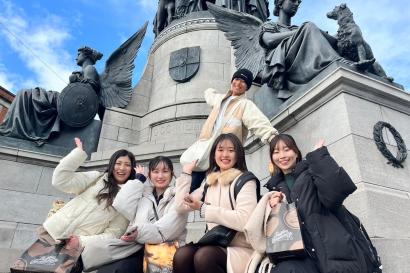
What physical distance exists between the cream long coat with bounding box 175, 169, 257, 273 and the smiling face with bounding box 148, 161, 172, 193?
659 millimetres

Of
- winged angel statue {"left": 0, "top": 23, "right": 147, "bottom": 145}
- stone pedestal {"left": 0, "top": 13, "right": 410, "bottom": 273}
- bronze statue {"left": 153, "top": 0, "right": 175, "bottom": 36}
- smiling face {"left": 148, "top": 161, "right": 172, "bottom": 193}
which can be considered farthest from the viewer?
bronze statue {"left": 153, "top": 0, "right": 175, "bottom": 36}

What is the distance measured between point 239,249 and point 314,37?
14.2 feet

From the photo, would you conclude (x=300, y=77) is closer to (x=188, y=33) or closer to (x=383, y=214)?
(x=383, y=214)

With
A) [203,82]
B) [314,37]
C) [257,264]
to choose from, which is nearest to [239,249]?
[257,264]

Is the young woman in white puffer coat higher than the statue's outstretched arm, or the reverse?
the statue's outstretched arm

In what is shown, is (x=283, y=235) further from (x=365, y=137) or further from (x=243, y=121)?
(x=365, y=137)

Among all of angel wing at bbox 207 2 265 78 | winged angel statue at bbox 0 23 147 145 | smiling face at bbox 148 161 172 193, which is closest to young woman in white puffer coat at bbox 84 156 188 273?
smiling face at bbox 148 161 172 193

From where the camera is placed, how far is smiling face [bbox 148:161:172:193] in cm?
360

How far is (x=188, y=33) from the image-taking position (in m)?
11.3

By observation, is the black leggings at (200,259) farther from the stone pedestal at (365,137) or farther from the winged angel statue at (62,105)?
the winged angel statue at (62,105)

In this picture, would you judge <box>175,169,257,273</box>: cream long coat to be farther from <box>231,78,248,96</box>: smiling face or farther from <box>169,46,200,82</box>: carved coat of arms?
<box>169,46,200,82</box>: carved coat of arms

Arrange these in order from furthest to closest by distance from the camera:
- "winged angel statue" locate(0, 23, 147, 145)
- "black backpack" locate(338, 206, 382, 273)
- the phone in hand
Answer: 1. "winged angel statue" locate(0, 23, 147, 145)
2. the phone in hand
3. "black backpack" locate(338, 206, 382, 273)

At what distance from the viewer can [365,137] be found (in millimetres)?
4254

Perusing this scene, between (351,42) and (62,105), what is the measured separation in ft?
21.6
